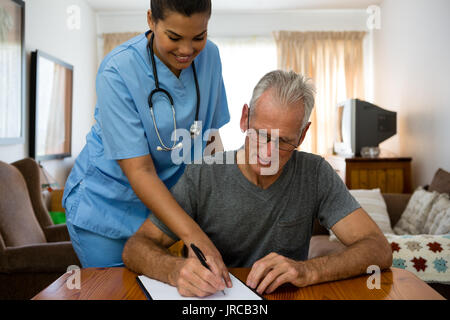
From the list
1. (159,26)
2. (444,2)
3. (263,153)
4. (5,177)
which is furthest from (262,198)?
(444,2)

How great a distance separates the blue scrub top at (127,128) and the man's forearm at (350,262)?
58 centimetres

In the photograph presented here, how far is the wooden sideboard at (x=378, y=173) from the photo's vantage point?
3957 mm

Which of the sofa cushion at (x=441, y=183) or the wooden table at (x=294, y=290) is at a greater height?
the sofa cushion at (x=441, y=183)

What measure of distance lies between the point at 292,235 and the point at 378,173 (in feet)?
9.51

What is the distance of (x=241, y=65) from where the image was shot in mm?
5875

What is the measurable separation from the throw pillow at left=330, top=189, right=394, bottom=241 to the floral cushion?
2.47 ft

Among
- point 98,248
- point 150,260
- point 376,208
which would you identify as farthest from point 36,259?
point 376,208

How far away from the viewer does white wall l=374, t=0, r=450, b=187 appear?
11.4 ft

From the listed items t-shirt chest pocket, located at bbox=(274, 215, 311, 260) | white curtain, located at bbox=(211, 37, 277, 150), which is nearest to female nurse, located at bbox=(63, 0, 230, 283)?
t-shirt chest pocket, located at bbox=(274, 215, 311, 260)

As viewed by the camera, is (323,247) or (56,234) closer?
(323,247)

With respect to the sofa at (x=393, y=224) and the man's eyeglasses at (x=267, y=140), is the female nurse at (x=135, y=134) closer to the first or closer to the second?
the man's eyeglasses at (x=267, y=140)

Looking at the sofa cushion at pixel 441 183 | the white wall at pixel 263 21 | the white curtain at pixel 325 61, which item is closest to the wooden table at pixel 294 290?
the sofa cushion at pixel 441 183

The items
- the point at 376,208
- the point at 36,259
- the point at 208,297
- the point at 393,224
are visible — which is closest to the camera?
the point at 208,297

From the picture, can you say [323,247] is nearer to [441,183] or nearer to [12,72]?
[441,183]
